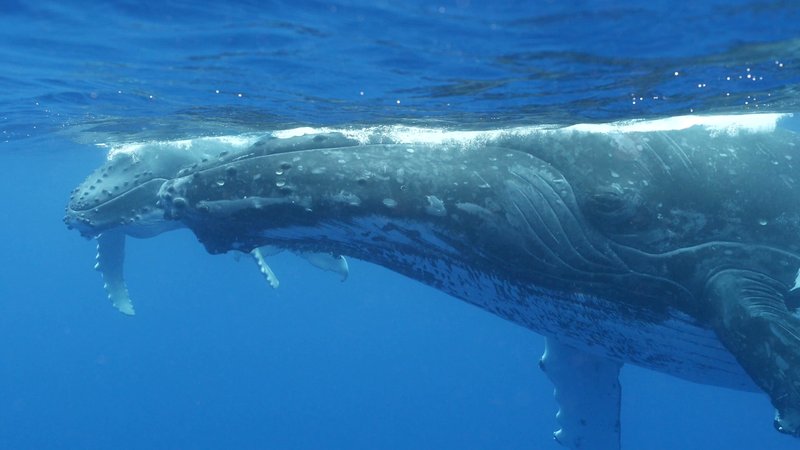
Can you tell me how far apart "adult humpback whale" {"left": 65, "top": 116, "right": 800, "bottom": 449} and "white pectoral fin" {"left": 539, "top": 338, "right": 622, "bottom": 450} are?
8.18ft

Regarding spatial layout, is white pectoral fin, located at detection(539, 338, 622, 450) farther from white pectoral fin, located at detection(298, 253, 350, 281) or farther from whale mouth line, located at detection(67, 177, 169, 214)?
whale mouth line, located at detection(67, 177, 169, 214)

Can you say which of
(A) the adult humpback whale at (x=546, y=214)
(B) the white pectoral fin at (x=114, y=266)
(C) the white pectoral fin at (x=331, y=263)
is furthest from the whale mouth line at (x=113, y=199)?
(A) the adult humpback whale at (x=546, y=214)

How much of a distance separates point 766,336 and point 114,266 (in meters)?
10.9

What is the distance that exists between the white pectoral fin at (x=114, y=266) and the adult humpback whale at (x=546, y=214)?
623cm

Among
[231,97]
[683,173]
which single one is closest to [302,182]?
[683,173]

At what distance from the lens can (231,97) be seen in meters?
14.3

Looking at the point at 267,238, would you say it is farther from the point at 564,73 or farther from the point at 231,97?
the point at 231,97

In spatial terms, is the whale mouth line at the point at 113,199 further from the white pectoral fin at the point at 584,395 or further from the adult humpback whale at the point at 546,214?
the white pectoral fin at the point at 584,395

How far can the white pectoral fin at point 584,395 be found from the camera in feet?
30.4

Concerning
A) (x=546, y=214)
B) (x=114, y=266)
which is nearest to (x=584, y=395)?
(x=546, y=214)

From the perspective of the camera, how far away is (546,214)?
6215 mm

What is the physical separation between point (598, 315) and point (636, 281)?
0.59 meters

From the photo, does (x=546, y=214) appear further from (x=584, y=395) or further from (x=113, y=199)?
(x=113, y=199)

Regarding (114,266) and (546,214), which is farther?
(114,266)
